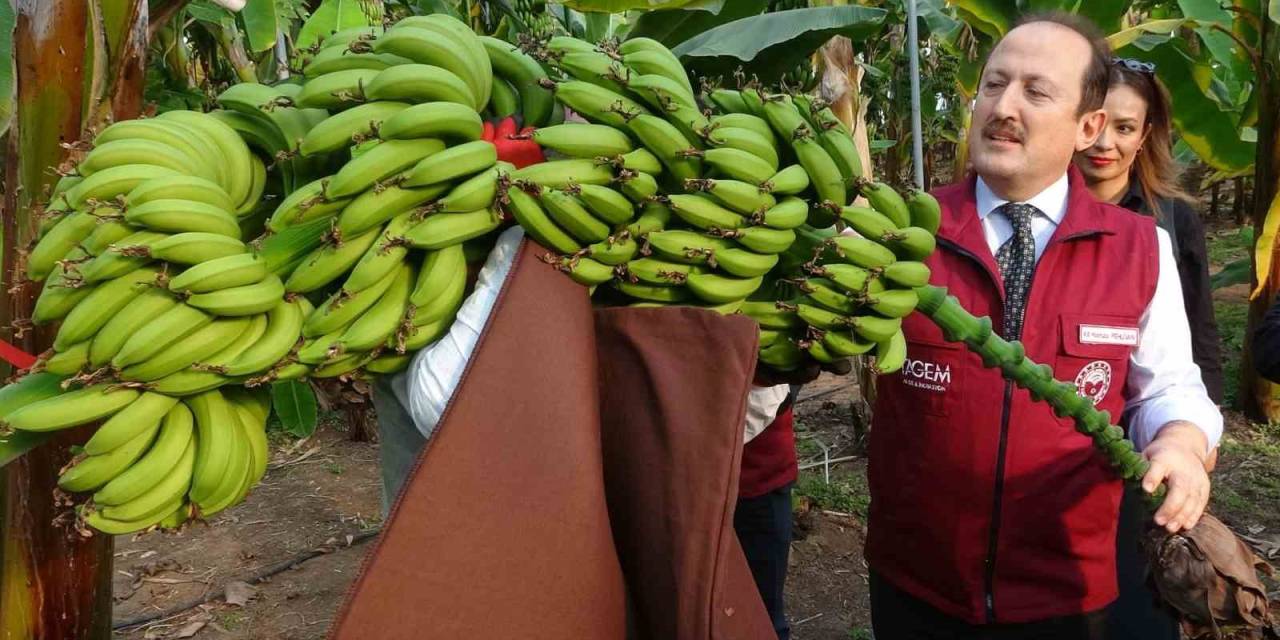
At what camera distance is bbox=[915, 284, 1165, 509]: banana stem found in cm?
122

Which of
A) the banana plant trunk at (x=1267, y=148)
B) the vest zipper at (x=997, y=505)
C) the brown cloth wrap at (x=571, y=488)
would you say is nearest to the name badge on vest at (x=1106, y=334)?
the vest zipper at (x=997, y=505)

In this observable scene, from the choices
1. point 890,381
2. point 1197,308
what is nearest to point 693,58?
point 890,381

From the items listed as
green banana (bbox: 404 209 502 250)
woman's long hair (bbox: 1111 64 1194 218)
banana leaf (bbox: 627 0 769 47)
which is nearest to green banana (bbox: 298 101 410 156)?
green banana (bbox: 404 209 502 250)

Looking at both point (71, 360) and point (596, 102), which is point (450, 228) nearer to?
point (596, 102)

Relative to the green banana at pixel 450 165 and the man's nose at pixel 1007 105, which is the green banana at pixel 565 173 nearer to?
the green banana at pixel 450 165

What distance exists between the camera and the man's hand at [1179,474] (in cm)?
132

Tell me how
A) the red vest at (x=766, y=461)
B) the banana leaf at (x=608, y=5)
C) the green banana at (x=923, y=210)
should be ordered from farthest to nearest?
the banana leaf at (x=608, y=5) → the red vest at (x=766, y=461) → the green banana at (x=923, y=210)

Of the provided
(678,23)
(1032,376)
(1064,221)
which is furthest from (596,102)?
(678,23)

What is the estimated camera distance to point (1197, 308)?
2434 mm

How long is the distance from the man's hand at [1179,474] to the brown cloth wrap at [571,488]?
0.68 metres

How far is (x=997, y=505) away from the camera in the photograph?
1665 mm

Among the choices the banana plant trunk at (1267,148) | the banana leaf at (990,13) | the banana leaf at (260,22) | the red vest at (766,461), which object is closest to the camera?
the red vest at (766,461)

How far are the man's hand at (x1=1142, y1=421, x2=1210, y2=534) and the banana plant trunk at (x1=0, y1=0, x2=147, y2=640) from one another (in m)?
1.57

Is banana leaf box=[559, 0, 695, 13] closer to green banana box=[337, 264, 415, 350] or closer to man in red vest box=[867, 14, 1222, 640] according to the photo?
man in red vest box=[867, 14, 1222, 640]
